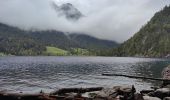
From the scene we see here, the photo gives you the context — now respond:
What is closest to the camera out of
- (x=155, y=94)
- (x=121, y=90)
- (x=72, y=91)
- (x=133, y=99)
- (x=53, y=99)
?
(x=53, y=99)

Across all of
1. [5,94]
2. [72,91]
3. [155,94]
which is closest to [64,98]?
[5,94]

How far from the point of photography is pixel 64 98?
77.9ft

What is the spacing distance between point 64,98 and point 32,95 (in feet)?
8.11

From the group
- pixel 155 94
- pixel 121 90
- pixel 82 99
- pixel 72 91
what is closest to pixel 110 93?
pixel 121 90

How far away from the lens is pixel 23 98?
76.9 ft

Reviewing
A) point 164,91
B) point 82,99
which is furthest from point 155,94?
point 82,99

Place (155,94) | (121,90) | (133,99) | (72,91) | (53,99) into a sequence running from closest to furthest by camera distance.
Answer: (53,99) < (133,99) < (72,91) < (121,90) < (155,94)

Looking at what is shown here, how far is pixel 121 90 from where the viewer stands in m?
34.9

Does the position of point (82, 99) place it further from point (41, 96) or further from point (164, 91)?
point (164, 91)

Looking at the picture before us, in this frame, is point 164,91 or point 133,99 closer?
point 133,99

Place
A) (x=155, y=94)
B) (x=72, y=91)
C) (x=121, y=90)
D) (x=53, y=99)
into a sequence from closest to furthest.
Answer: (x=53, y=99)
(x=72, y=91)
(x=121, y=90)
(x=155, y=94)

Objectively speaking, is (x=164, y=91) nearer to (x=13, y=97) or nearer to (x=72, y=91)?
(x=72, y=91)

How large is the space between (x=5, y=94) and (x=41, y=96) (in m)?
2.87

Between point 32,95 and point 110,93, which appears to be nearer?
point 32,95
